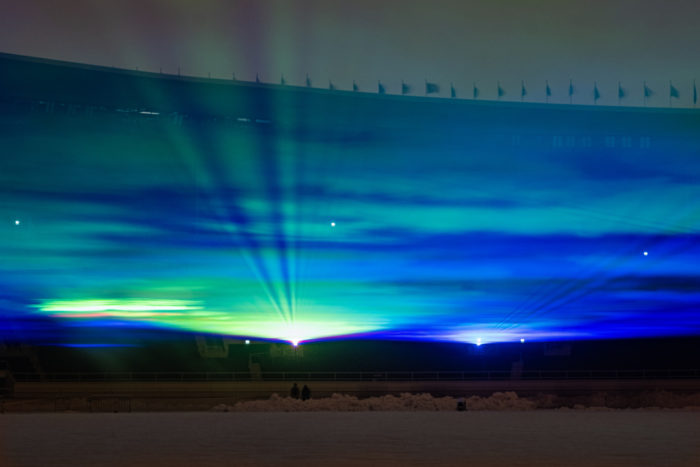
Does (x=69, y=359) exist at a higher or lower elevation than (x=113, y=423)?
higher

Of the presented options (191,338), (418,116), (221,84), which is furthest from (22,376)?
(418,116)

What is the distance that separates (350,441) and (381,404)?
800 inches

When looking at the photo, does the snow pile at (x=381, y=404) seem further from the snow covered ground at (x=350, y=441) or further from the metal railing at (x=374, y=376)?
the snow covered ground at (x=350, y=441)

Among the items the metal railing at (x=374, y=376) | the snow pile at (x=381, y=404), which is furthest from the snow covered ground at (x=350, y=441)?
the metal railing at (x=374, y=376)

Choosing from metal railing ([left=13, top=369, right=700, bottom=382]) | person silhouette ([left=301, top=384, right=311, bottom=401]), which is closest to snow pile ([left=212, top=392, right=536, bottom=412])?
person silhouette ([left=301, top=384, right=311, bottom=401])

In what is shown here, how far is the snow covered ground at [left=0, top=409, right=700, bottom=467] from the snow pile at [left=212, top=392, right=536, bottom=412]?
24.5ft

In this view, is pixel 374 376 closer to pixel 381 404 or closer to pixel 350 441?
pixel 381 404

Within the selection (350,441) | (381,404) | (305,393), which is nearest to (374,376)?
(305,393)

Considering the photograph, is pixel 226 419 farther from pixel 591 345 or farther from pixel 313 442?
pixel 591 345

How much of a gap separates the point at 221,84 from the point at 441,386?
27.8m

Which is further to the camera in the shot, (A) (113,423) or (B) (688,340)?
(B) (688,340)

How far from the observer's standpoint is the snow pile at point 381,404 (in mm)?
41531

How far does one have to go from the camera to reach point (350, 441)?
2258 centimetres

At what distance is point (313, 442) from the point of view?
22.4m
